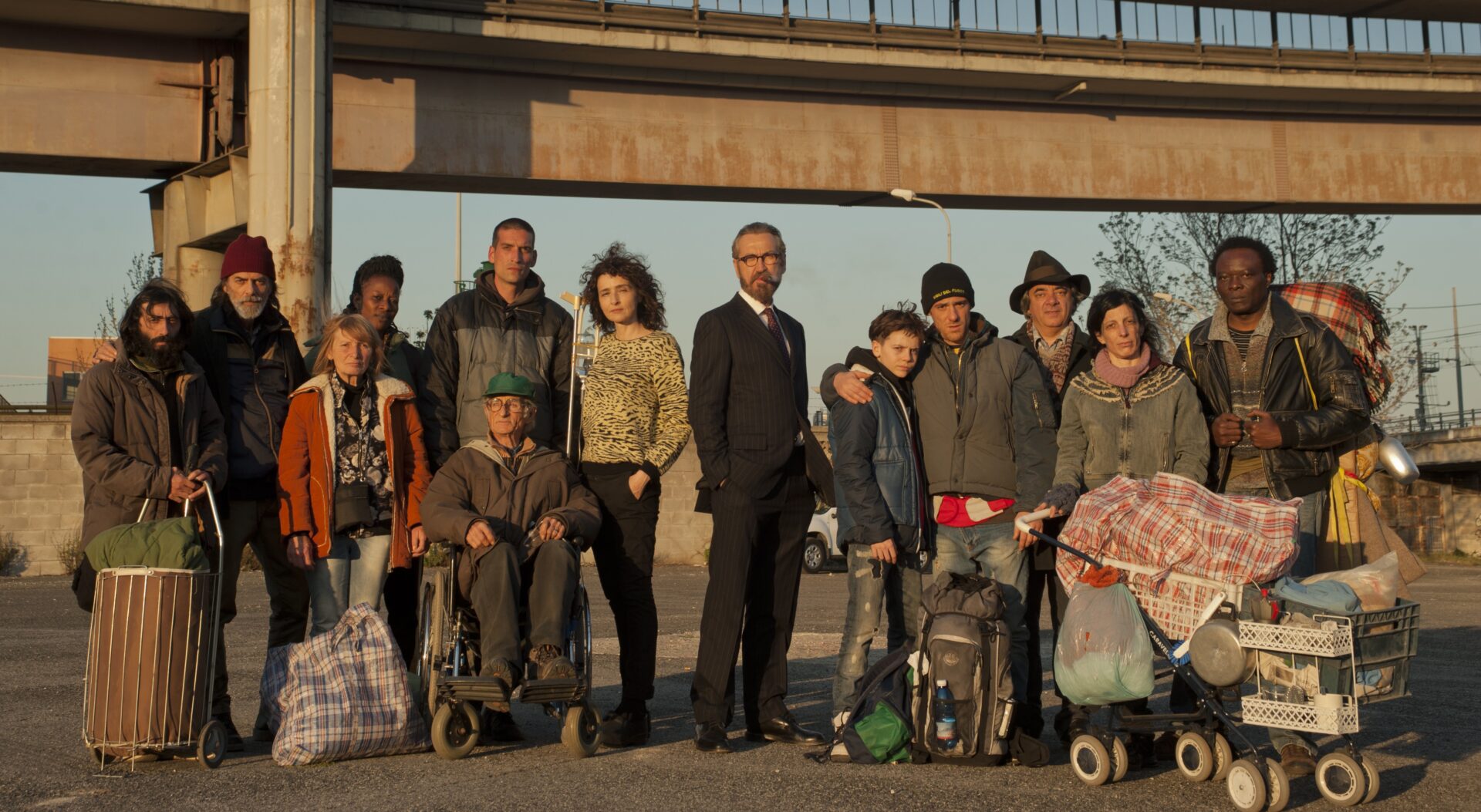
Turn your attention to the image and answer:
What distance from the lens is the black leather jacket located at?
7090 mm

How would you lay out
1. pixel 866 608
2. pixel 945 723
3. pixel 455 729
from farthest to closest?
pixel 866 608, pixel 455 729, pixel 945 723

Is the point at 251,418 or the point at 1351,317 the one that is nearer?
the point at 251,418

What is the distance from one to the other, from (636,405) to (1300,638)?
3.37m

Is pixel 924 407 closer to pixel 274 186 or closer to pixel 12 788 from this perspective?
pixel 12 788

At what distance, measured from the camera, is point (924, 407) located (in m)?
7.45

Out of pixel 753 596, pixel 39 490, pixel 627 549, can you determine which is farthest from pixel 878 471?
pixel 39 490

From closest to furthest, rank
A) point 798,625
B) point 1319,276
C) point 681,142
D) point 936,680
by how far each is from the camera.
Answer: point 936,680 < point 798,625 < point 681,142 < point 1319,276

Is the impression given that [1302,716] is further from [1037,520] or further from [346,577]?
[346,577]

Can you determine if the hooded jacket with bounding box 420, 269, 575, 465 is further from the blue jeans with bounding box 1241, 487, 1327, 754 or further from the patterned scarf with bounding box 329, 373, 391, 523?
the blue jeans with bounding box 1241, 487, 1327, 754

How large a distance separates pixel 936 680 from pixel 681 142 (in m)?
21.2

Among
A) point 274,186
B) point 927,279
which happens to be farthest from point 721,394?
point 274,186

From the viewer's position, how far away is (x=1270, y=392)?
→ 23.7ft

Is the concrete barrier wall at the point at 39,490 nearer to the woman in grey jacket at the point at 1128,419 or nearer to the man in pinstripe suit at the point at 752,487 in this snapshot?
the man in pinstripe suit at the point at 752,487

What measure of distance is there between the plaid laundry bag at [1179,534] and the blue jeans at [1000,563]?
21.0 inches
